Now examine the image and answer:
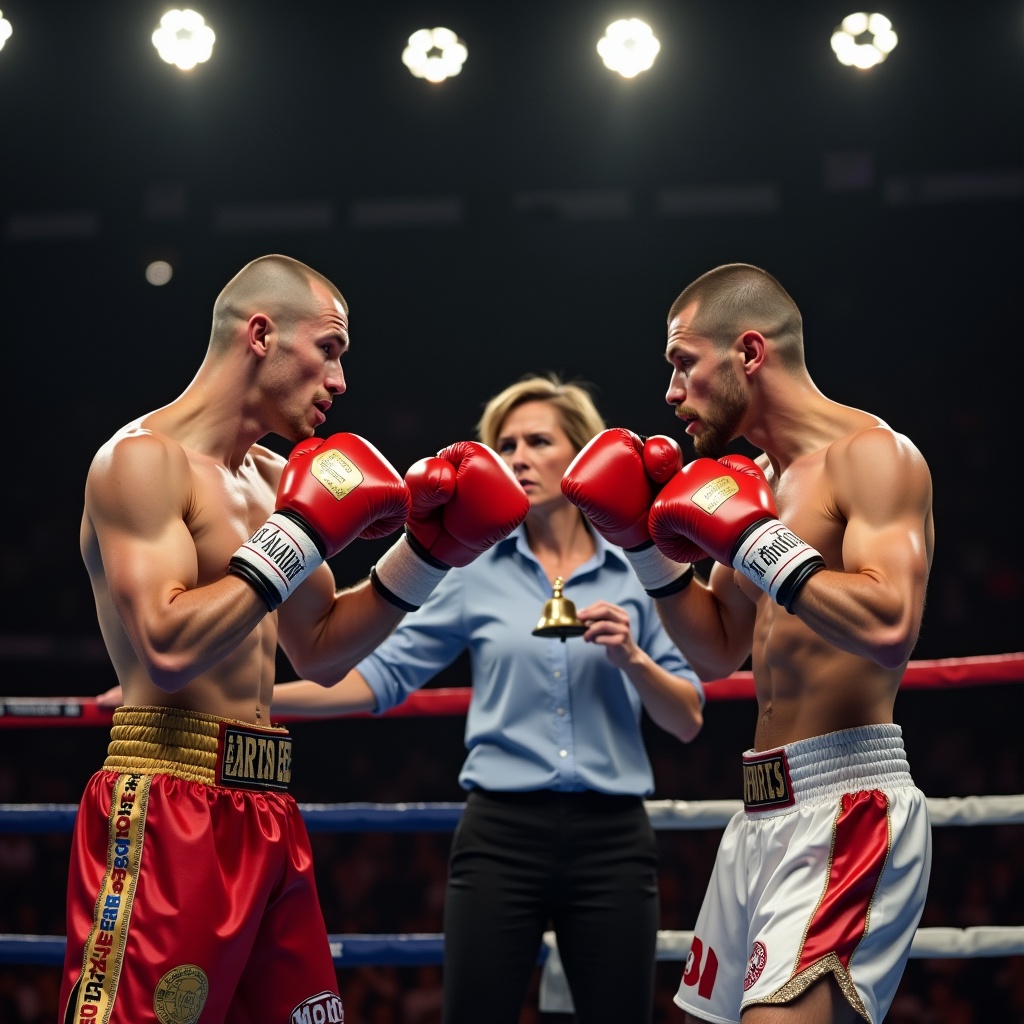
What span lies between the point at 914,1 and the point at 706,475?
3097mm

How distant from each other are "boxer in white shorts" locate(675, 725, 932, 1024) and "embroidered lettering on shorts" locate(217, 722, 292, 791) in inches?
28.2

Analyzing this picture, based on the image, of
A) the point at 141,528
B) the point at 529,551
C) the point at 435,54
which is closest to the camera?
the point at 141,528

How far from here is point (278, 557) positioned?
5.77ft

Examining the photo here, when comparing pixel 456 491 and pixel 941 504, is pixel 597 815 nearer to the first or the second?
pixel 456 491

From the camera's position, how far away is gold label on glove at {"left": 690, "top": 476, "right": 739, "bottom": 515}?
1893mm

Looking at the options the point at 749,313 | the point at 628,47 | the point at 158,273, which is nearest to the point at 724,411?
the point at 749,313

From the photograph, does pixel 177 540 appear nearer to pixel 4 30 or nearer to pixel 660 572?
pixel 660 572

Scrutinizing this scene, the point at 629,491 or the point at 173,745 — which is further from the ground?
the point at 629,491

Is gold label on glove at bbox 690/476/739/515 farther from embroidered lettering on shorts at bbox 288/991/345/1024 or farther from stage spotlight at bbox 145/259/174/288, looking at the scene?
stage spotlight at bbox 145/259/174/288

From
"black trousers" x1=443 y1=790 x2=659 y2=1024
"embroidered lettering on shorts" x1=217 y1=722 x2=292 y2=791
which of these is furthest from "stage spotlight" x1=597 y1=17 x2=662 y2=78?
"embroidered lettering on shorts" x1=217 y1=722 x2=292 y2=791

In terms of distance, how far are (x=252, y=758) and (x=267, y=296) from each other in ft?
2.53

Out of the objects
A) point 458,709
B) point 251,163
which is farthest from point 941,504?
point 458,709

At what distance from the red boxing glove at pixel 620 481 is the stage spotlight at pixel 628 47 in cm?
226

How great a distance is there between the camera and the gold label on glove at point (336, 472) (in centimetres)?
188
